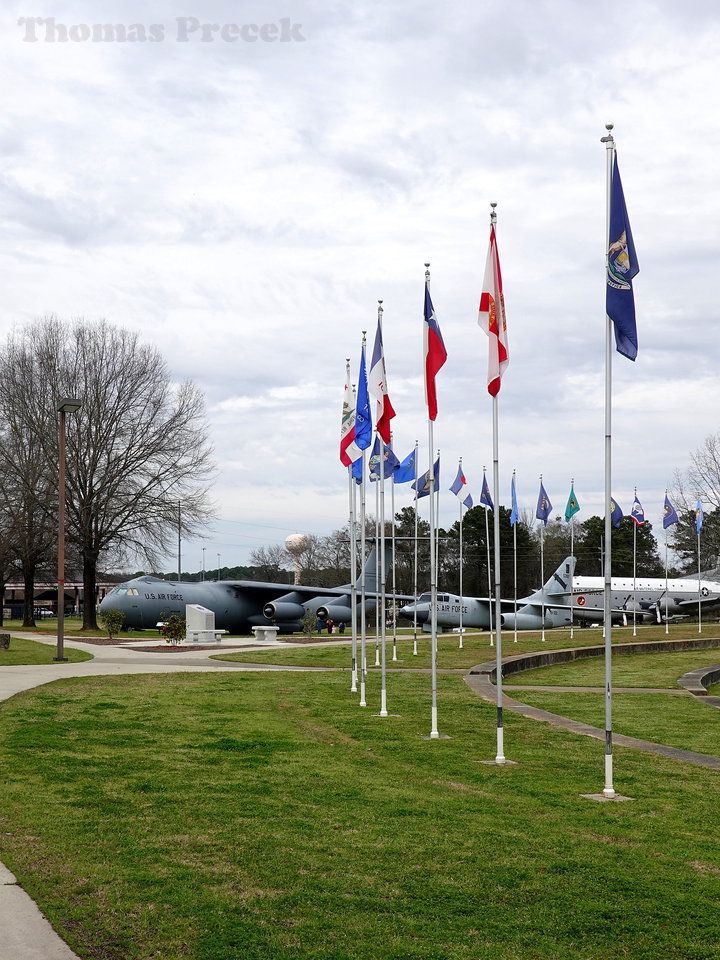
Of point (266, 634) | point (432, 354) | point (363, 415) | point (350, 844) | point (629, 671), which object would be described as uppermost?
point (432, 354)

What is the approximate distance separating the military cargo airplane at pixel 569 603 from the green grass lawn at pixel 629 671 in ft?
46.3

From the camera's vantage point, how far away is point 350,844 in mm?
7215

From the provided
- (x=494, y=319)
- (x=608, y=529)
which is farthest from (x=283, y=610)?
(x=608, y=529)

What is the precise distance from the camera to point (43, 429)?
4597 cm

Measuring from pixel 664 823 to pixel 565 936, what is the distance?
10.6 ft

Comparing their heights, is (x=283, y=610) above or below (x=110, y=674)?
below

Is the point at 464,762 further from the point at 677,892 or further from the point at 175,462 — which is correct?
the point at 175,462

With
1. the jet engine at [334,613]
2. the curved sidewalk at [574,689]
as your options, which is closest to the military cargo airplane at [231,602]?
the jet engine at [334,613]

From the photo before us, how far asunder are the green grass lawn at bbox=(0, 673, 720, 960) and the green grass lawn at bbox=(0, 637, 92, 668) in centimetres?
1305

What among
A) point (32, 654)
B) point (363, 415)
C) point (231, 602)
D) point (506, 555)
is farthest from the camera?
point (506, 555)

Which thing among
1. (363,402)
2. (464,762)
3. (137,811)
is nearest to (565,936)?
(137,811)

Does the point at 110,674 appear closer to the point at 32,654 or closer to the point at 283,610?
the point at 32,654

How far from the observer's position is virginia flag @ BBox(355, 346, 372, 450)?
1731cm

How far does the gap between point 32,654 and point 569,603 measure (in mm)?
35842
